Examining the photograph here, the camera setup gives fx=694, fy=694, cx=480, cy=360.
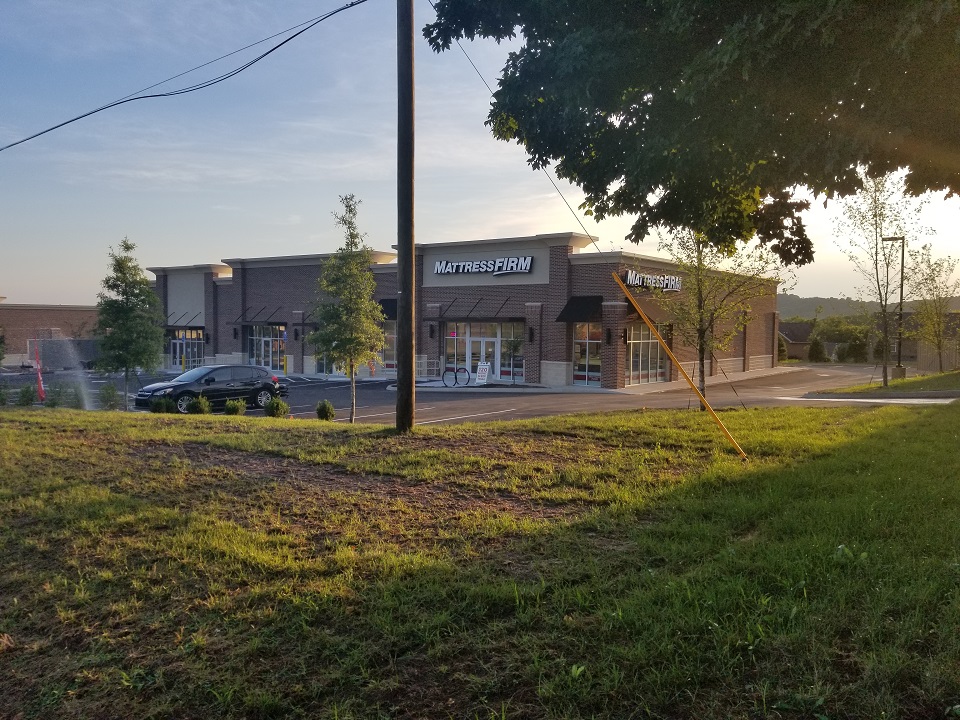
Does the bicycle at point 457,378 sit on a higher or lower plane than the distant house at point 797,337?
lower

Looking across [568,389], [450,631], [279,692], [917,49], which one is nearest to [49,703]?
[279,692]

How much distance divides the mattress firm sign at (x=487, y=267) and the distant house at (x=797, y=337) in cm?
4170

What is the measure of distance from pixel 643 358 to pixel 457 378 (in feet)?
31.2

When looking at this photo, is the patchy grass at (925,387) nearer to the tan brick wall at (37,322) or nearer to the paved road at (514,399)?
the paved road at (514,399)

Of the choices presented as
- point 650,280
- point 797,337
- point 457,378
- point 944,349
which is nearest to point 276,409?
point 457,378

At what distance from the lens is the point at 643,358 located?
3531cm

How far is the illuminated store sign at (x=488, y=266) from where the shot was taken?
34753 millimetres

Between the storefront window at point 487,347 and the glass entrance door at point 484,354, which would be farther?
the glass entrance door at point 484,354

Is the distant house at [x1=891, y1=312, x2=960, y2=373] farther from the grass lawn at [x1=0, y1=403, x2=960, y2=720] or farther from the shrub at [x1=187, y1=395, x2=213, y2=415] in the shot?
the grass lawn at [x1=0, y1=403, x2=960, y2=720]

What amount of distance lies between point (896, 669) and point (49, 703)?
404 cm

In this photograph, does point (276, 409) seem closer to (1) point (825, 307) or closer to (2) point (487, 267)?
(2) point (487, 267)

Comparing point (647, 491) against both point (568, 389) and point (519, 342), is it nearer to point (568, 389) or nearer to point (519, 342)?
point (568, 389)

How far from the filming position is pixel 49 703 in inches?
137

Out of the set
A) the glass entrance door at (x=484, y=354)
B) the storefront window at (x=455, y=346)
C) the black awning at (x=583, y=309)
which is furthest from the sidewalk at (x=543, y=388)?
the black awning at (x=583, y=309)
